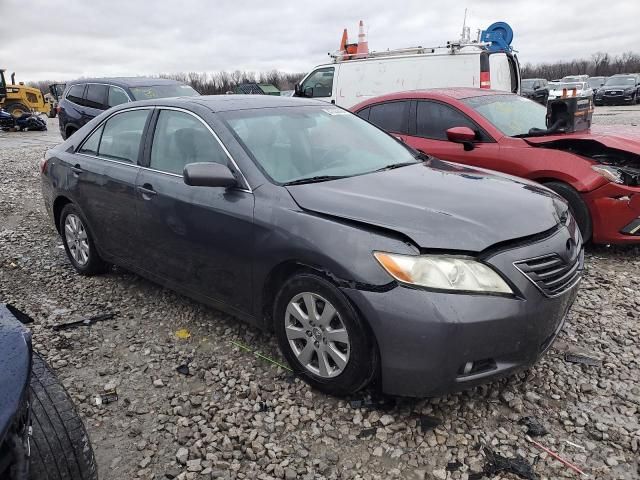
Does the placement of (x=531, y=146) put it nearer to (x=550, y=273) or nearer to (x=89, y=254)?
(x=550, y=273)

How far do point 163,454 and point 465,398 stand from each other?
5.16 ft

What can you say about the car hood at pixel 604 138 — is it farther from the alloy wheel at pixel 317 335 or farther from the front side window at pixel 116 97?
the front side window at pixel 116 97

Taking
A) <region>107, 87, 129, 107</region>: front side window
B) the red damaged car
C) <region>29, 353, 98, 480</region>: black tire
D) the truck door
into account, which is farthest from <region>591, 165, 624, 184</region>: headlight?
<region>107, 87, 129, 107</region>: front side window

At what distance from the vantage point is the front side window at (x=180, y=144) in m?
3.37

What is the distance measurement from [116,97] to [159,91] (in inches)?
34.0

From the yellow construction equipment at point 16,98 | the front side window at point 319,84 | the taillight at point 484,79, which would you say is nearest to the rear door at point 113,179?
the taillight at point 484,79

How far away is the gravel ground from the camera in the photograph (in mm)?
2426

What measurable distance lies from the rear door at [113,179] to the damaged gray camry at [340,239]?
0.02 metres

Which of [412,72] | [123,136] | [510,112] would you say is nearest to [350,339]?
[123,136]

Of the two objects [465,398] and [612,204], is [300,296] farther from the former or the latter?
[612,204]

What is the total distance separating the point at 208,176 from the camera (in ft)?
9.89

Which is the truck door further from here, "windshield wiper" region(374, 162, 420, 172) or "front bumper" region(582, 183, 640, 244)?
"windshield wiper" region(374, 162, 420, 172)

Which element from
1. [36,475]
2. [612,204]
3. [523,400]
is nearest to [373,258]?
[523,400]

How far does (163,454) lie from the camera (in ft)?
8.27
